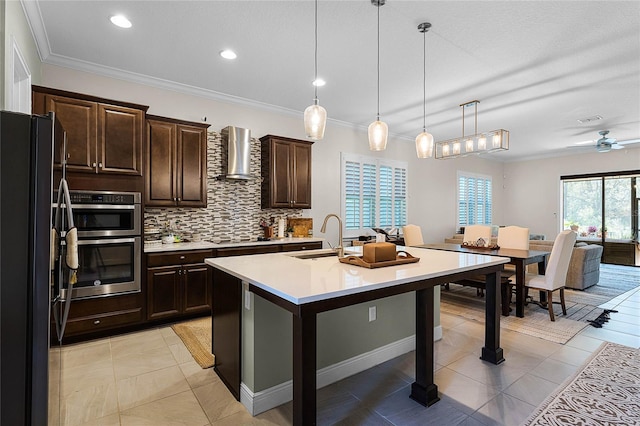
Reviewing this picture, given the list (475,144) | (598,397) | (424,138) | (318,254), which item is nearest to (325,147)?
(475,144)

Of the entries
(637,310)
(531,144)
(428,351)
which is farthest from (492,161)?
(428,351)

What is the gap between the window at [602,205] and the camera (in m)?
7.72

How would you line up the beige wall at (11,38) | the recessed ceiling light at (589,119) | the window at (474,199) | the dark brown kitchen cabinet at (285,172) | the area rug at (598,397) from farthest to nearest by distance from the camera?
1. the window at (474,199)
2. the recessed ceiling light at (589,119)
3. the dark brown kitchen cabinet at (285,172)
4. the beige wall at (11,38)
5. the area rug at (598,397)

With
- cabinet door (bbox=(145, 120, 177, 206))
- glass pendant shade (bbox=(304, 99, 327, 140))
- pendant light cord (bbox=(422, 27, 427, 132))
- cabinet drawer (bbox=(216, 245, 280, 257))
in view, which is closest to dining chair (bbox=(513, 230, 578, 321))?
pendant light cord (bbox=(422, 27, 427, 132))

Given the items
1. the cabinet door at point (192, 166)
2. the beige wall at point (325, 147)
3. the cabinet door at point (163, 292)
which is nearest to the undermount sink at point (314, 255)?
the cabinet door at point (163, 292)

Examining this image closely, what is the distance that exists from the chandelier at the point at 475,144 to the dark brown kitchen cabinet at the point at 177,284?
12.0 ft

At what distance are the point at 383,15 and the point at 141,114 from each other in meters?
2.66

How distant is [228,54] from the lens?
3.33m

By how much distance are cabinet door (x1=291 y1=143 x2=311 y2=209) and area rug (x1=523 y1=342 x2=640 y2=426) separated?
3639 millimetres

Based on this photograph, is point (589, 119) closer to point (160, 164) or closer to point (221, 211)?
point (221, 211)

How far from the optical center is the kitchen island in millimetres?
1570

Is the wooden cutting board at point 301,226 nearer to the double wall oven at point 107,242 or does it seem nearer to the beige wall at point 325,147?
the beige wall at point 325,147

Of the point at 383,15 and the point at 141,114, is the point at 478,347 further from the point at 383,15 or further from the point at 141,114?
the point at 141,114

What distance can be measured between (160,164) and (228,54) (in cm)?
148
